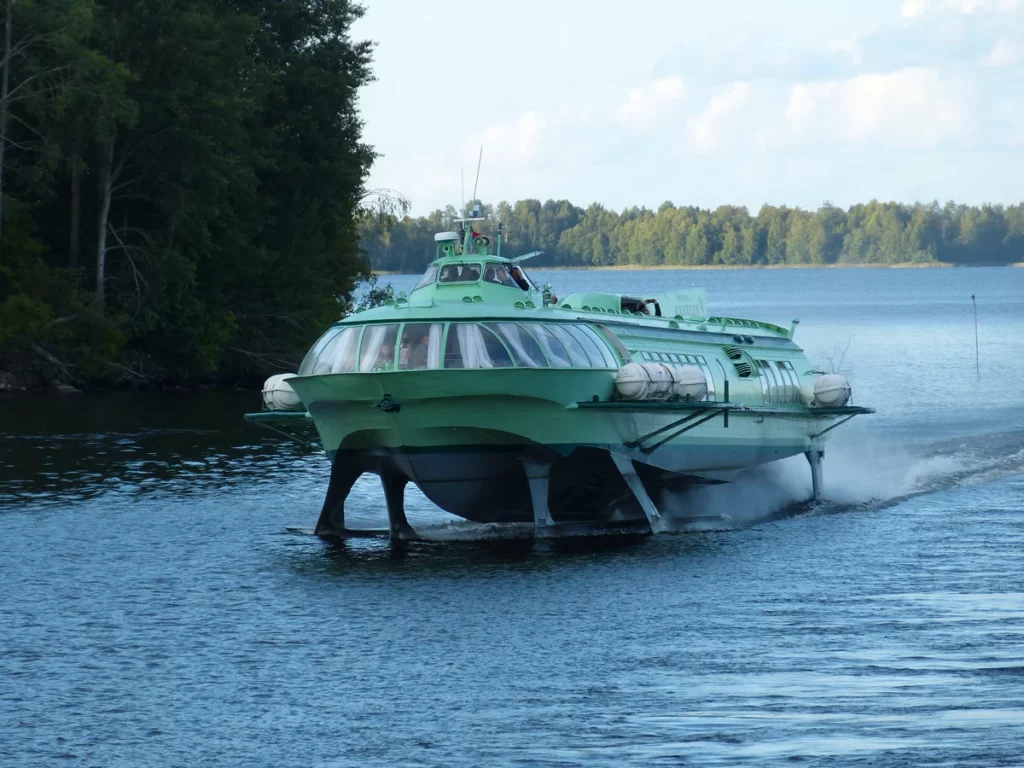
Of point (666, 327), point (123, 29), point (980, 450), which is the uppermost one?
point (123, 29)

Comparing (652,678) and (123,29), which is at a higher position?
(123,29)

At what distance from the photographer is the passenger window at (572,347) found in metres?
27.6

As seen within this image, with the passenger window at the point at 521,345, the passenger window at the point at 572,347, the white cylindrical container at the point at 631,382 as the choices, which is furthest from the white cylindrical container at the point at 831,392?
the passenger window at the point at 521,345

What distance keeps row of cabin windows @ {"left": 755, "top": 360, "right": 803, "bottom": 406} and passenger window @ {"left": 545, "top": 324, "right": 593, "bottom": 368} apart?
7967 mm

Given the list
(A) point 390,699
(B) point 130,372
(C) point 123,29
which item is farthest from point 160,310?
(A) point 390,699

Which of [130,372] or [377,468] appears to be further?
[130,372]

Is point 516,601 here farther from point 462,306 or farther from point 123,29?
point 123,29

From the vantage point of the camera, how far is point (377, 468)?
28.0 metres

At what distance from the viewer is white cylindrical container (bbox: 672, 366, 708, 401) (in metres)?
29.3

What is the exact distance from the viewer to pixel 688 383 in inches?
1160

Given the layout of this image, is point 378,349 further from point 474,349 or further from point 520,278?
point 520,278

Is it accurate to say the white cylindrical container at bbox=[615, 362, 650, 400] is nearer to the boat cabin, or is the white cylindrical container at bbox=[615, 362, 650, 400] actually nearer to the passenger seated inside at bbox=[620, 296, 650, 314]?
→ the boat cabin

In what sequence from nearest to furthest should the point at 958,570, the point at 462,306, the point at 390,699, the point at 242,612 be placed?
the point at 390,699, the point at 242,612, the point at 958,570, the point at 462,306

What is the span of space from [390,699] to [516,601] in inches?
215
